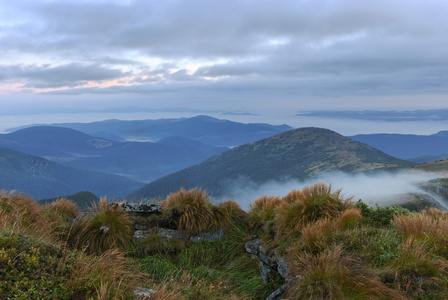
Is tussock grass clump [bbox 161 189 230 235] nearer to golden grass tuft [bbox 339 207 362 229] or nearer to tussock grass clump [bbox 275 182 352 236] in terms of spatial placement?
tussock grass clump [bbox 275 182 352 236]

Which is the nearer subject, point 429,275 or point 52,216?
point 429,275

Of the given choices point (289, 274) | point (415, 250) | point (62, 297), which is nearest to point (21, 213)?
point (62, 297)

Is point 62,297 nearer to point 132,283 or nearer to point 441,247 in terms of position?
point 132,283

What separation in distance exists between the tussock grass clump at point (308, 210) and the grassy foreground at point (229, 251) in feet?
0.09

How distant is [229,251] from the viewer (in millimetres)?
8648

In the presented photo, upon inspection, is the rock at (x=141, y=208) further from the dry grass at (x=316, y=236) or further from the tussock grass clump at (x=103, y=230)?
the dry grass at (x=316, y=236)

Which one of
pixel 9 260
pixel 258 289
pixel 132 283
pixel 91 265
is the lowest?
pixel 258 289

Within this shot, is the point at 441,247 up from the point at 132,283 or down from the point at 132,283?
up

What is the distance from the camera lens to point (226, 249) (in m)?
8.71

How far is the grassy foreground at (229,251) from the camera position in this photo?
412cm

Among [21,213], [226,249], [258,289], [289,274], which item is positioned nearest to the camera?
[289,274]

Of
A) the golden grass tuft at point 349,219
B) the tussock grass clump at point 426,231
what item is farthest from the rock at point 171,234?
the tussock grass clump at point 426,231

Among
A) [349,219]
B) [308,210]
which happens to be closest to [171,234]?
[308,210]

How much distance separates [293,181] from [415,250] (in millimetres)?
194321
